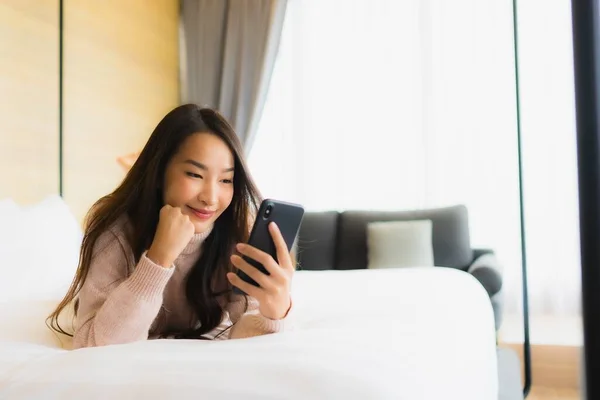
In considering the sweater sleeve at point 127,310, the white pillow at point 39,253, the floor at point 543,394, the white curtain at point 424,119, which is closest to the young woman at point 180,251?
the sweater sleeve at point 127,310

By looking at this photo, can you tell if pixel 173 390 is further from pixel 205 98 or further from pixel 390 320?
pixel 205 98

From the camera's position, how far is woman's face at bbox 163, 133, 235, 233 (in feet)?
3.21

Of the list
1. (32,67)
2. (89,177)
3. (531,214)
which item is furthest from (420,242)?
(32,67)

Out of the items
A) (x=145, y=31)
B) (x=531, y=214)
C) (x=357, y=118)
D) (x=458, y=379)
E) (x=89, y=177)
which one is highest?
(x=145, y=31)

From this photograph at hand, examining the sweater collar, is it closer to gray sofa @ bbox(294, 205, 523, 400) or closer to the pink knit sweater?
the pink knit sweater

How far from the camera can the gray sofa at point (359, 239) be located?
111 inches

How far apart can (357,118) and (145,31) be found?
53.3 inches

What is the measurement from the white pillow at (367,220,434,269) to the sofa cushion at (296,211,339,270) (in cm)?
26

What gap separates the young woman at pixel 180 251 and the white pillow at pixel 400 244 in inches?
66.0

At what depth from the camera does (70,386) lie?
0.61 metres

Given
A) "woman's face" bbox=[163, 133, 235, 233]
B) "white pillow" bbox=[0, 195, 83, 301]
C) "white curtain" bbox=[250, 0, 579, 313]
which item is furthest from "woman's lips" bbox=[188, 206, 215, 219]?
"white curtain" bbox=[250, 0, 579, 313]

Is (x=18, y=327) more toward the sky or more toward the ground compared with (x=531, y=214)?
more toward the ground

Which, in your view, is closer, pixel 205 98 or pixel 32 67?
pixel 32 67

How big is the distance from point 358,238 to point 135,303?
2.23 m
